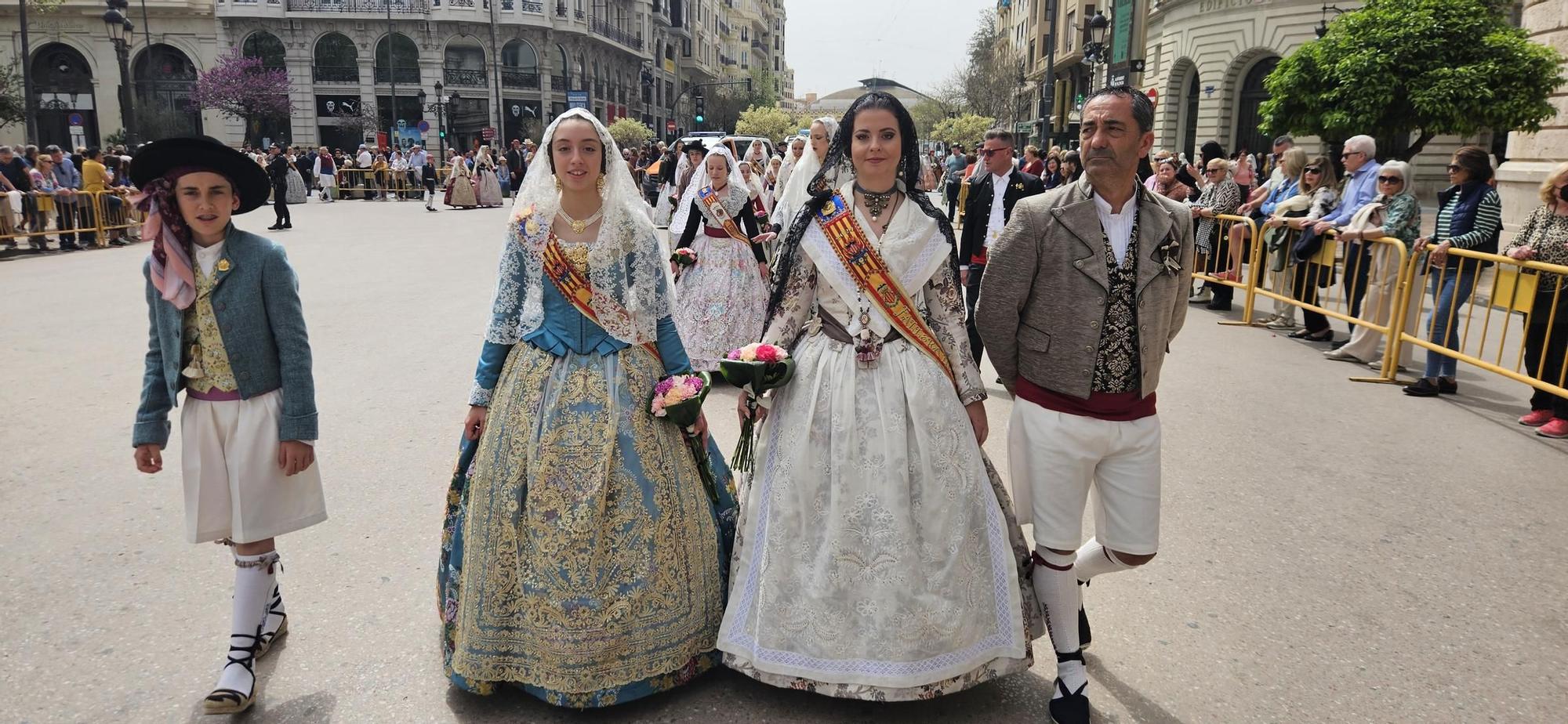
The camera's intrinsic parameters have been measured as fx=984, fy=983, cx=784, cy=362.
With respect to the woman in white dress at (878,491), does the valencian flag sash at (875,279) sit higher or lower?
higher

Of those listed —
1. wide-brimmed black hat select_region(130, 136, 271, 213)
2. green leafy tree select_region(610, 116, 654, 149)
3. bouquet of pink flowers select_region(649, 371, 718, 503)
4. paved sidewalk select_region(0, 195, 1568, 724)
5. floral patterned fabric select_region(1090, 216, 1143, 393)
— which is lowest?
paved sidewalk select_region(0, 195, 1568, 724)

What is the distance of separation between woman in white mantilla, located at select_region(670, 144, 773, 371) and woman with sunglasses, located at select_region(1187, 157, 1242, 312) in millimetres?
6133

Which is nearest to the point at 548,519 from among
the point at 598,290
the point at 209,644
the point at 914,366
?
the point at 598,290

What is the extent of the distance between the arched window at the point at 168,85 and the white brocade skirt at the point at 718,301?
4850 cm

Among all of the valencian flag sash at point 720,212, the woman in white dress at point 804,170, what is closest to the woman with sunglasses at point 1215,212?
the woman in white dress at point 804,170

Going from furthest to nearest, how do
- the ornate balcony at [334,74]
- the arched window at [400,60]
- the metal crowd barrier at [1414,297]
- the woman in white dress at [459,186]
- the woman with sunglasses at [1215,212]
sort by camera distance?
the arched window at [400,60] → the ornate balcony at [334,74] → the woman in white dress at [459,186] → the woman with sunglasses at [1215,212] → the metal crowd barrier at [1414,297]

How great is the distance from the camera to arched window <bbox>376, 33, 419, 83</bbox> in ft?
170

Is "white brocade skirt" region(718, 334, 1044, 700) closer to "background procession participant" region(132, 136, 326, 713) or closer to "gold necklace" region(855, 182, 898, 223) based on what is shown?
"gold necklace" region(855, 182, 898, 223)

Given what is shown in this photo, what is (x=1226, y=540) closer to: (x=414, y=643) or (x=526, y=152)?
(x=414, y=643)

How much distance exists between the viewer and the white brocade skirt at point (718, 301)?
7523 millimetres

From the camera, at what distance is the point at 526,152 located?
3120 cm

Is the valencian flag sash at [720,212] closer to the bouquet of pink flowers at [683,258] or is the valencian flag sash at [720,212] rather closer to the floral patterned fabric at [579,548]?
the bouquet of pink flowers at [683,258]

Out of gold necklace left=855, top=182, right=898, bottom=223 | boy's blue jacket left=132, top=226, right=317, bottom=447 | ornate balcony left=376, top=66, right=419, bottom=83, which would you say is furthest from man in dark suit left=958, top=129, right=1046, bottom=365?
ornate balcony left=376, top=66, right=419, bottom=83

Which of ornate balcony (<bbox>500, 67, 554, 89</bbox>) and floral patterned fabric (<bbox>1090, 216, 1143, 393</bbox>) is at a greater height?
ornate balcony (<bbox>500, 67, 554, 89</bbox>)
